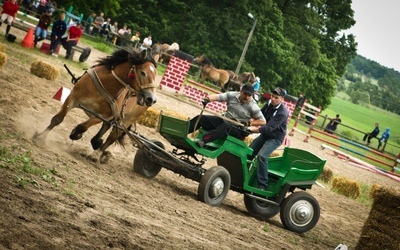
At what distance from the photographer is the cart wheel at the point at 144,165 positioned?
11219 millimetres

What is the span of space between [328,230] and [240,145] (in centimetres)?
303

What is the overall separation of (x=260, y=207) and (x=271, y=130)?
135 cm

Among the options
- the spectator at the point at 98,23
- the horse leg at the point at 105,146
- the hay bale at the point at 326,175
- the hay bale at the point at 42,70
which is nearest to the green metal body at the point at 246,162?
the horse leg at the point at 105,146

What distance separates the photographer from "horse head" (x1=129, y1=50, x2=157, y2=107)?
34.4 ft

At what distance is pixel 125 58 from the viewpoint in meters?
11.1

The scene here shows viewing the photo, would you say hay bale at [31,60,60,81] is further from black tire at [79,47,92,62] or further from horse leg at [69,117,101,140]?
black tire at [79,47,92,62]

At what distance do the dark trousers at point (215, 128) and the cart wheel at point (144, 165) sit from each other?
72 centimetres

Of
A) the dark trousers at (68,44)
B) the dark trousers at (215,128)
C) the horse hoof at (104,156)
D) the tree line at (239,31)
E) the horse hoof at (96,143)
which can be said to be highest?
the tree line at (239,31)

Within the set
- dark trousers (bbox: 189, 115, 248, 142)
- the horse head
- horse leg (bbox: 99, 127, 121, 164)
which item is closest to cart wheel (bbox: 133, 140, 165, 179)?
horse leg (bbox: 99, 127, 121, 164)

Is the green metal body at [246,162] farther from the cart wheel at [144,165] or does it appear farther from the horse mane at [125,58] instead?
the horse mane at [125,58]

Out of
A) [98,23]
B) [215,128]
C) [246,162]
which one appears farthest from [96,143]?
[98,23]

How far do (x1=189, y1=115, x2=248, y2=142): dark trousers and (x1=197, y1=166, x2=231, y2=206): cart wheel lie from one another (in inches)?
19.8

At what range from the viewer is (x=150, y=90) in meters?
10.6

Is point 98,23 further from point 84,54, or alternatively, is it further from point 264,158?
point 264,158
